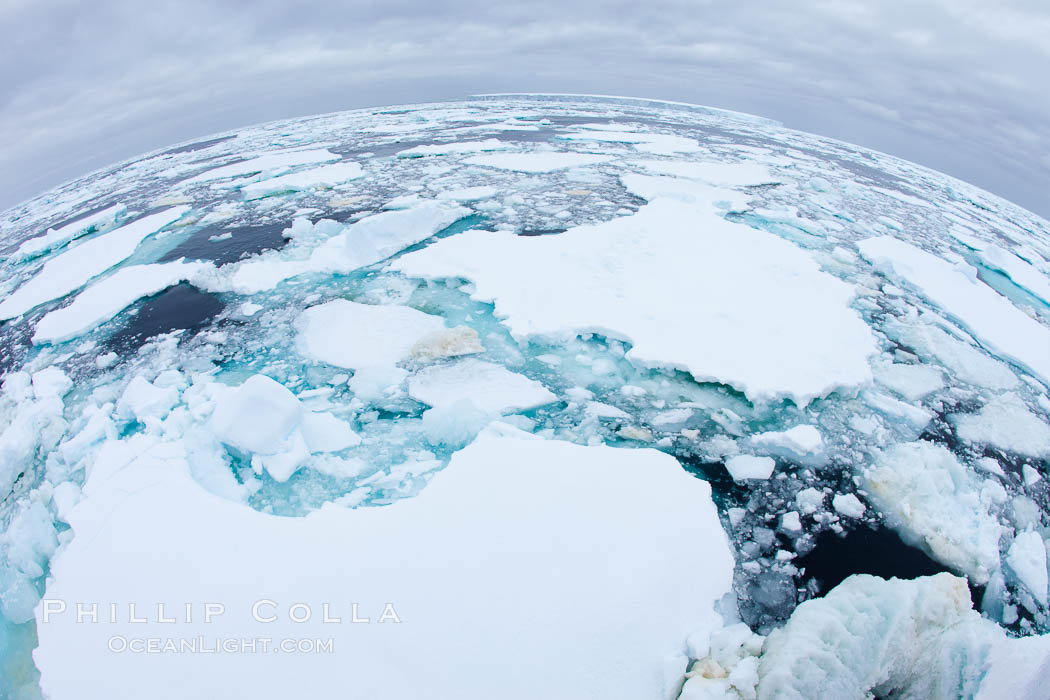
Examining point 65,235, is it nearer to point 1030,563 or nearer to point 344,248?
point 344,248

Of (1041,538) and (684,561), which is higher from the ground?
(684,561)

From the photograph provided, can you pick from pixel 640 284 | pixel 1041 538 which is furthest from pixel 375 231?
pixel 1041 538

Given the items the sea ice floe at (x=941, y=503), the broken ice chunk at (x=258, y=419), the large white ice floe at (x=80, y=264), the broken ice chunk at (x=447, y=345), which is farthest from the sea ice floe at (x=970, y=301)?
the large white ice floe at (x=80, y=264)

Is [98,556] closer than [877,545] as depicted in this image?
Yes

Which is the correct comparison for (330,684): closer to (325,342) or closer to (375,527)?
(375,527)

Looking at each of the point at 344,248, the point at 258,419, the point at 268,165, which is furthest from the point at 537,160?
the point at 258,419

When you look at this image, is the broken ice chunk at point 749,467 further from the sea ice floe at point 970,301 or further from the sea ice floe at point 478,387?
the sea ice floe at point 970,301

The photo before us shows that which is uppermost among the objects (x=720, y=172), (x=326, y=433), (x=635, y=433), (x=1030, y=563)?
(x=720, y=172)
